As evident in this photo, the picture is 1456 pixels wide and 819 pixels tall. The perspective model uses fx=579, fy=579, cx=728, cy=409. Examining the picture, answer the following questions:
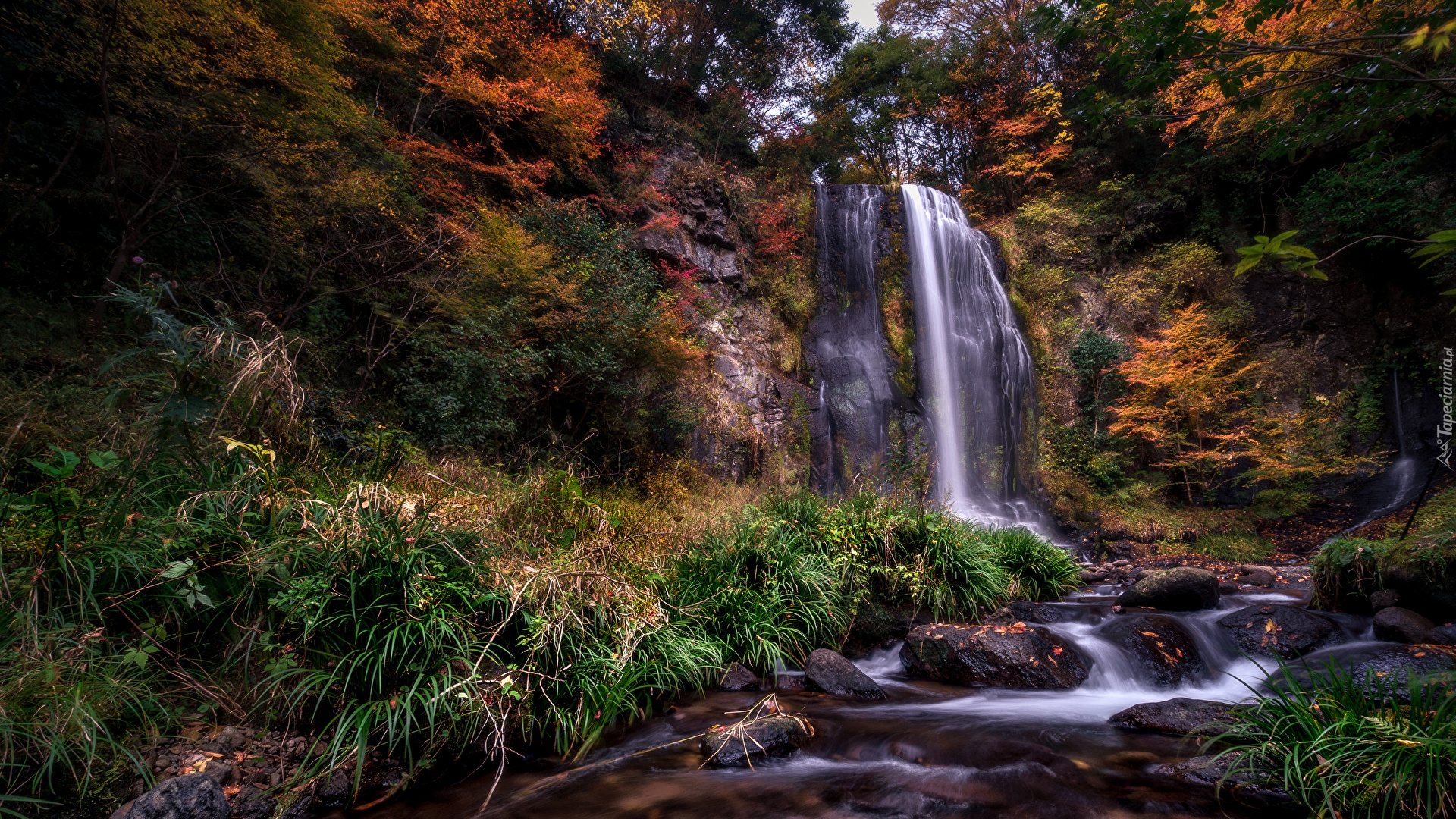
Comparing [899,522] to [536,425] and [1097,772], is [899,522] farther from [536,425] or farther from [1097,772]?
[536,425]

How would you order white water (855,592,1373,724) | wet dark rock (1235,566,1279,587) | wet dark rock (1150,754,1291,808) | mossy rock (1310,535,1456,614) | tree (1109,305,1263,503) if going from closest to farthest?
wet dark rock (1150,754,1291,808) < white water (855,592,1373,724) < mossy rock (1310,535,1456,614) < wet dark rock (1235,566,1279,587) < tree (1109,305,1263,503)

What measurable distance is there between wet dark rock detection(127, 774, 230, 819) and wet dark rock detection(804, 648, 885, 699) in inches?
148

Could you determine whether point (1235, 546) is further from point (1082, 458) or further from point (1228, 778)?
point (1228, 778)

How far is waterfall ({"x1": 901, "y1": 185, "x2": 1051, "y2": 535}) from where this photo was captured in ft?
45.7

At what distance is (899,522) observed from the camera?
6598 mm

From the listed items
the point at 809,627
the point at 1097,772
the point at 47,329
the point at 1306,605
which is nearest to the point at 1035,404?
the point at 1306,605

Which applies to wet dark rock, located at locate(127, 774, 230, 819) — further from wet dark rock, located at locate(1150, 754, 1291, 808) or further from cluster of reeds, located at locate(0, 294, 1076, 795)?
wet dark rock, located at locate(1150, 754, 1291, 808)

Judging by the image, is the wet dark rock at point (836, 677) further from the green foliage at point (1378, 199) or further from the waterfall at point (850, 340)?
the green foliage at point (1378, 199)

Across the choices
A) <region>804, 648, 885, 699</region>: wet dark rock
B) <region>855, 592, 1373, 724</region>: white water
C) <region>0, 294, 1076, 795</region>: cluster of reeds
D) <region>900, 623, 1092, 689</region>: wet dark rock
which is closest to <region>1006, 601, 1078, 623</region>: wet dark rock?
<region>855, 592, 1373, 724</region>: white water

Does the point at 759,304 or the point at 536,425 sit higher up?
the point at 759,304

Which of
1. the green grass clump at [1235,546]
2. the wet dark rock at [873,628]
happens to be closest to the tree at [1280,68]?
the wet dark rock at [873,628]

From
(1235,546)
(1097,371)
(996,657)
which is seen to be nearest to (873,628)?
(996,657)

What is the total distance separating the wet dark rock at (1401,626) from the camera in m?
5.16

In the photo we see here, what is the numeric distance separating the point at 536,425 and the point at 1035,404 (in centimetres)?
1236
